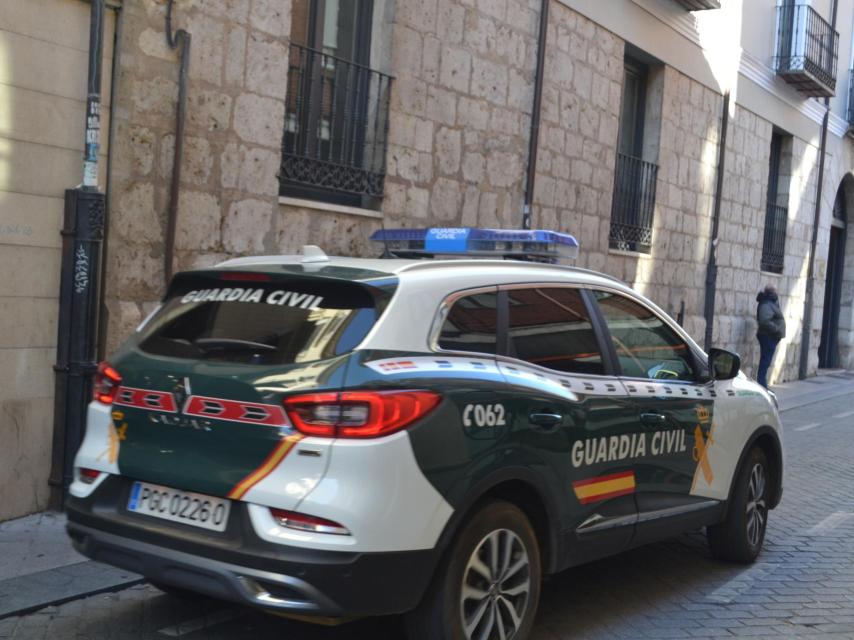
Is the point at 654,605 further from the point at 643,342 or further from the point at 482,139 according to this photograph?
the point at 482,139

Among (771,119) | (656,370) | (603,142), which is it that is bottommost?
(656,370)

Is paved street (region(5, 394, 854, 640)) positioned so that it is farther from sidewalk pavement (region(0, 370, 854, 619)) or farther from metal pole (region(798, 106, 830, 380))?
metal pole (region(798, 106, 830, 380))

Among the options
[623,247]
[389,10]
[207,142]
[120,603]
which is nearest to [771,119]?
[623,247]

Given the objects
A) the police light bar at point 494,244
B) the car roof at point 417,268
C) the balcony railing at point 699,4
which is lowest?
the car roof at point 417,268

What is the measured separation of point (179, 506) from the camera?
399 cm

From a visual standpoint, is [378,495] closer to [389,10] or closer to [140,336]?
[140,336]

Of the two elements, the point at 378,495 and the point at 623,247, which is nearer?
the point at 378,495

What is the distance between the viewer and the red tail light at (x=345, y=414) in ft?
12.4

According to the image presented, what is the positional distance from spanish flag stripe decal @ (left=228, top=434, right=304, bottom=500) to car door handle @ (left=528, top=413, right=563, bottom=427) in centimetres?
113

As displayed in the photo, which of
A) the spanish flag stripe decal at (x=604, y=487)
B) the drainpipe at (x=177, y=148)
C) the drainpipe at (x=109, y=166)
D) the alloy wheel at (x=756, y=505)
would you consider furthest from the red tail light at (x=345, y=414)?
the drainpipe at (x=177, y=148)

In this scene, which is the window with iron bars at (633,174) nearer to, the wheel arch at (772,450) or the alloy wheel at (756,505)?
the wheel arch at (772,450)

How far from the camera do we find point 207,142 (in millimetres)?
7754

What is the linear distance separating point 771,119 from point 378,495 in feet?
54.4

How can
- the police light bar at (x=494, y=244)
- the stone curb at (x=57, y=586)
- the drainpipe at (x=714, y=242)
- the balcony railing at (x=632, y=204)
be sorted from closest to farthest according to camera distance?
the stone curb at (x=57, y=586), the police light bar at (x=494, y=244), the balcony railing at (x=632, y=204), the drainpipe at (x=714, y=242)
